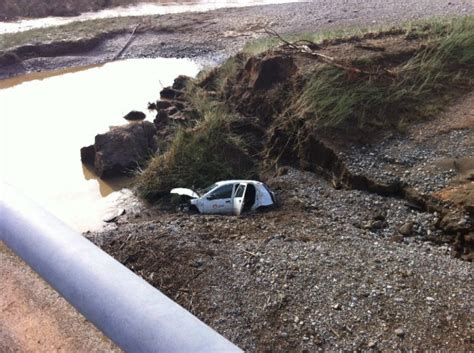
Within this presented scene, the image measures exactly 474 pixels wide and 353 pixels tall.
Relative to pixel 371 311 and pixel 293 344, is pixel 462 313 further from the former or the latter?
pixel 293 344

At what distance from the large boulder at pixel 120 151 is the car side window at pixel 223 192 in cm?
287

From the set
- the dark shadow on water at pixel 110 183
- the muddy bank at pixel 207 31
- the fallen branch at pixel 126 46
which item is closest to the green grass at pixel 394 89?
the dark shadow on water at pixel 110 183

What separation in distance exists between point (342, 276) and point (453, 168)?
309 cm

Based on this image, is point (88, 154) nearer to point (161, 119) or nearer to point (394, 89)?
point (161, 119)

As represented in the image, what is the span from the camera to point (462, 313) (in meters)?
5.32

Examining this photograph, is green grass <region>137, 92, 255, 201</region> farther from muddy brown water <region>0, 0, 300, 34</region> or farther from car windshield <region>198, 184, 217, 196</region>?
muddy brown water <region>0, 0, 300, 34</region>

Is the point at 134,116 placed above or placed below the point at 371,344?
below

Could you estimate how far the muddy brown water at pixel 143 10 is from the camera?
2461 cm

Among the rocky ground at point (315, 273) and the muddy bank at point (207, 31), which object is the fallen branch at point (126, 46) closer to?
the muddy bank at point (207, 31)

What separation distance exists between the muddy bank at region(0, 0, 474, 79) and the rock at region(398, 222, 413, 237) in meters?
11.3

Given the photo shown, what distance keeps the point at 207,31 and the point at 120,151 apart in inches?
428

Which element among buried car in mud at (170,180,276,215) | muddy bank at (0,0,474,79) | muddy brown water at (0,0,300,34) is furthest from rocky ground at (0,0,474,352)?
muddy brown water at (0,0,300,34)

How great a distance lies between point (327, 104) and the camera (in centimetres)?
956

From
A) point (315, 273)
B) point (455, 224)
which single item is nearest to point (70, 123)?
point (315, 273)
